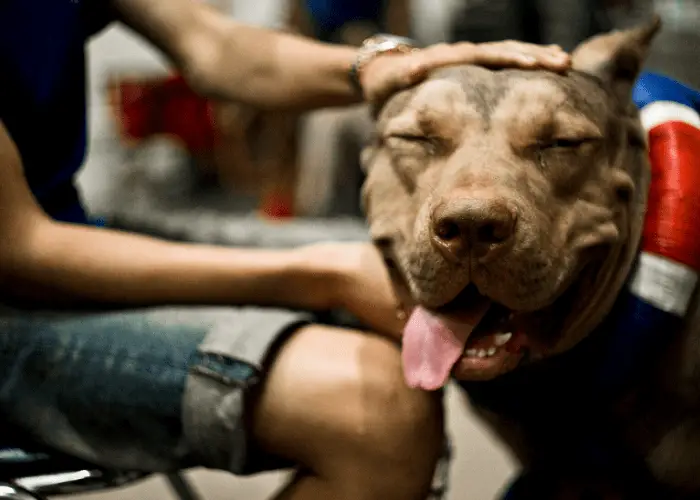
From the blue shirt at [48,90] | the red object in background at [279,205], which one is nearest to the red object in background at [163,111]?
the red object in background at [279,205]

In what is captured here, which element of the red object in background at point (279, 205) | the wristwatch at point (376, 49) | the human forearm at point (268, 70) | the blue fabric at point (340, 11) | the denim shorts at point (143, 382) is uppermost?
the wristwatch at point (376, 49)

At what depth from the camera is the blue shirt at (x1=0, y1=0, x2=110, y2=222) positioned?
105 centimetres

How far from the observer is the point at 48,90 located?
1.12 metres

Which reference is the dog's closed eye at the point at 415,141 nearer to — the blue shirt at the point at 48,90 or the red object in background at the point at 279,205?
the blue shirt at the point at 48,90

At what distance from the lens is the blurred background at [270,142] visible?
66.1 inches

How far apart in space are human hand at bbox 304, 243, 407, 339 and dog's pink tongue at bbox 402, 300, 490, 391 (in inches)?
2.2

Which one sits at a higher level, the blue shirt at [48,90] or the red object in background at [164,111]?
the blue shirt at [48,90]

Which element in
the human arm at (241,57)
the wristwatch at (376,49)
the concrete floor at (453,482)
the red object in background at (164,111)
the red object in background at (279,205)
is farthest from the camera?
the red object in background at (164,111)

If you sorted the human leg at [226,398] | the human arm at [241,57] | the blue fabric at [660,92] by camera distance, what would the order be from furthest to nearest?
the human arm at [241,57] → the blue fabric at [660,92] → the human leg at [226,398]

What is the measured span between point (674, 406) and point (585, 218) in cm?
26

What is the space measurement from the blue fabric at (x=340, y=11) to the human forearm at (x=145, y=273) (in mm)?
2206

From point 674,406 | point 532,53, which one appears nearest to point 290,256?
point 532,53

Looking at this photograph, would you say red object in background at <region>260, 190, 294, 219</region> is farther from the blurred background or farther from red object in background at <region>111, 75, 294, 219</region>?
red object in background at <region>111, 75, 294, 219</region>

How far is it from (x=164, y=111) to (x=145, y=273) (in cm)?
350
